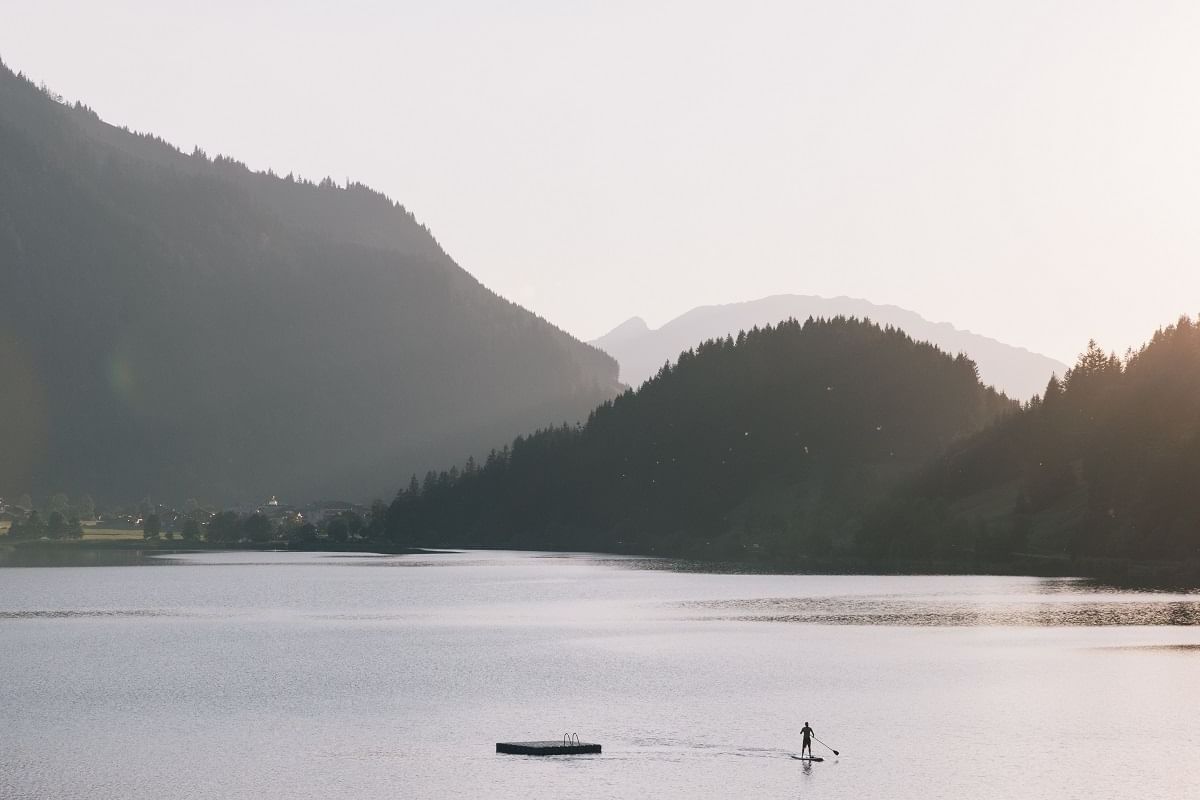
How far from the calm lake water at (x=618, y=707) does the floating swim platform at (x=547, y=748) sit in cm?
106

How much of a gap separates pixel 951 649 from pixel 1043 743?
52149mm

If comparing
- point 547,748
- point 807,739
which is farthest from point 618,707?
point 807,739

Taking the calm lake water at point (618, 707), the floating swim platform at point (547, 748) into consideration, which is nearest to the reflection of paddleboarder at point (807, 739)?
the calm lake water at point (618, 707)

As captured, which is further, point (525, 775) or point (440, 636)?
point (440, 636)

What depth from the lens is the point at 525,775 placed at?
267 ft

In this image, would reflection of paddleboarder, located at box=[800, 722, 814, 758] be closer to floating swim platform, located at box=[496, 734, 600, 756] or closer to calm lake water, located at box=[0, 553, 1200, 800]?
calm lake water, located at box=[0, 553, 1200, 800]

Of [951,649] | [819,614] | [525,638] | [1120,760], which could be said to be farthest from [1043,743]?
[819,614]

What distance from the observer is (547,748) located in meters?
86.8

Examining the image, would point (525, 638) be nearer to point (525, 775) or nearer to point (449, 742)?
point (449, 742)

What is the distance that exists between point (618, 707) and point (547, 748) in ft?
67.9

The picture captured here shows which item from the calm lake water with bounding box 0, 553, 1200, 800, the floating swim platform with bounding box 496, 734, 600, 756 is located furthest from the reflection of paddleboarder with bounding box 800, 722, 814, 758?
the floating swim platform with bounding box 496, 734, 600, 756

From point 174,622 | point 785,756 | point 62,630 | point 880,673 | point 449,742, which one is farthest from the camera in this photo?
point 174,622

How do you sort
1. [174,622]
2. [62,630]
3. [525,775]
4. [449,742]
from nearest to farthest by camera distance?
[525,775], [449,742], [62,630], [174,622]

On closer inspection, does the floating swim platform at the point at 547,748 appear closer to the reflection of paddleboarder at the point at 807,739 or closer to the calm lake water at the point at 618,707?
the calm lake water at the point at 618,707
